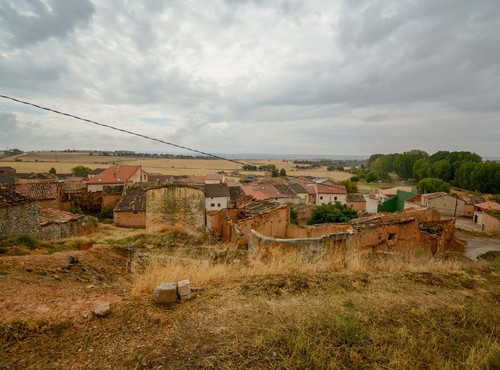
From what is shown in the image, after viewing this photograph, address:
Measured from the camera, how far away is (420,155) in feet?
280

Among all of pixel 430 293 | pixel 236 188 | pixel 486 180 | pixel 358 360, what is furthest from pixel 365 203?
pixel 358 360

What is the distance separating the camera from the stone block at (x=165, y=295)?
4.41 metres

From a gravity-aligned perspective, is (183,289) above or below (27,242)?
above

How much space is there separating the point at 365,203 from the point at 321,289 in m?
42.5

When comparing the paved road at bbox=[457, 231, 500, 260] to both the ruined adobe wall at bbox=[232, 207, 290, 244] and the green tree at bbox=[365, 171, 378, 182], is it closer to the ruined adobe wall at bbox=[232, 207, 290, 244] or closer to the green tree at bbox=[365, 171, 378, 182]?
the ruined adobe wall at bbox=[232, 207, 290, 244]

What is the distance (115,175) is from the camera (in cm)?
4406

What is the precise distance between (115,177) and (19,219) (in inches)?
1342

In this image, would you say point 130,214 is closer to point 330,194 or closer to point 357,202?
point 330,194

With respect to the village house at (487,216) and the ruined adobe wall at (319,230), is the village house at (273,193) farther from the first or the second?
the ruined adobe wall at (319,230)

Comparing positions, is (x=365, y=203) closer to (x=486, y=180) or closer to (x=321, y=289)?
(x=486, y=180)

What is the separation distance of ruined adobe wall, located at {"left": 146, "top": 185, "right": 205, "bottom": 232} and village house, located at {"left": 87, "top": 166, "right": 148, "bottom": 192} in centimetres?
2669

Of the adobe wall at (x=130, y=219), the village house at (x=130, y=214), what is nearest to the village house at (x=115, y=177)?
the village house at (x=130, y=214)

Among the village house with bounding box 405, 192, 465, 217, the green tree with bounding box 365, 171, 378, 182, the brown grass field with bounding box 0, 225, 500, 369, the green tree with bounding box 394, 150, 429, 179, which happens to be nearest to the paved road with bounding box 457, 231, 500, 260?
the village house with bounding box 405, 192, 465, 217

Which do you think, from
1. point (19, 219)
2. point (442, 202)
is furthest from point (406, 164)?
point (19, 219)
